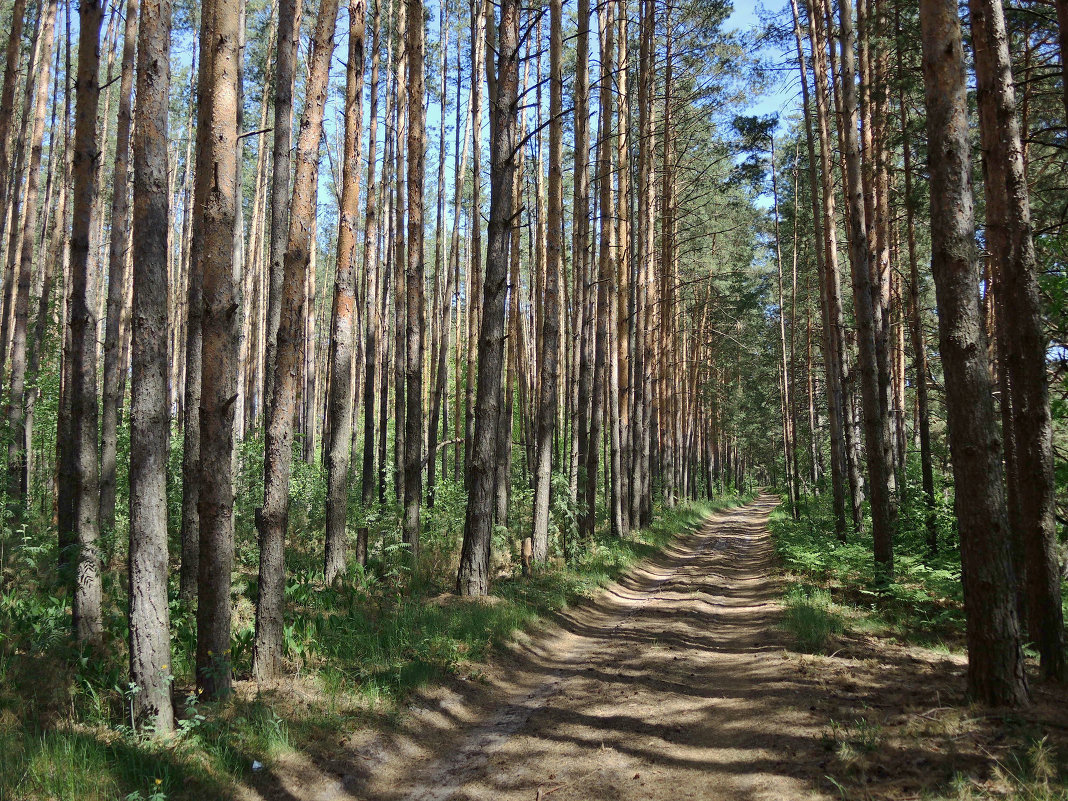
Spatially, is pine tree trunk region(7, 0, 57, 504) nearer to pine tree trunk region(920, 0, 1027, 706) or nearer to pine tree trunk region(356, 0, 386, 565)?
pine tree trunk region(356, 0, 386, 565)

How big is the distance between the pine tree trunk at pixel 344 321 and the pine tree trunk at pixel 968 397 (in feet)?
20.3

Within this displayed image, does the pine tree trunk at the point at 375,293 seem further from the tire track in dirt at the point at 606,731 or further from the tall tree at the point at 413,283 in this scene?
the tire track in dirt at the point at 606,731

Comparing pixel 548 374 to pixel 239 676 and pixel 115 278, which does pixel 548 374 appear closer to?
pixel 115 278

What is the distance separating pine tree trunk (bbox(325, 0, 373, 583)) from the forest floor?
3421 millimetres

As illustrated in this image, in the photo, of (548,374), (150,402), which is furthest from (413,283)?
(150,402)

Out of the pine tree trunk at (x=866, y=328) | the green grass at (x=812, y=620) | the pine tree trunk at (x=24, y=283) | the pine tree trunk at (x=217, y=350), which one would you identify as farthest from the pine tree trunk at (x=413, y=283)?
the pine tree trunk at (x=866, y=328)

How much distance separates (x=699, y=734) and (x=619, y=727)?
2.17 ft

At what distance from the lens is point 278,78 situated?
7098 mm

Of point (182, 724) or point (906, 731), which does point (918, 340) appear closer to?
point (906, 731)

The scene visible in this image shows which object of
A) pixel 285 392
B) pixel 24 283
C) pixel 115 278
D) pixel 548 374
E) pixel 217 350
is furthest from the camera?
pixel 548 374

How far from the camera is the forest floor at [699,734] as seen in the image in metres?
3.91

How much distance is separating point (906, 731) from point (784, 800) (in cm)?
115

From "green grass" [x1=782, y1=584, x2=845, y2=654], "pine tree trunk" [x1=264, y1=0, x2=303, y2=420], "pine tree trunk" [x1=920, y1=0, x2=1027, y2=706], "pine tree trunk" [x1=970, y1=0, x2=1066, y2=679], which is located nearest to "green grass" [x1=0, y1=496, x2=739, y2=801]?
"pine tree trunk" [x1=264, y1=0, x2=303, y2=420]

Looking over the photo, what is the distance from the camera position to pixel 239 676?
229 inches
